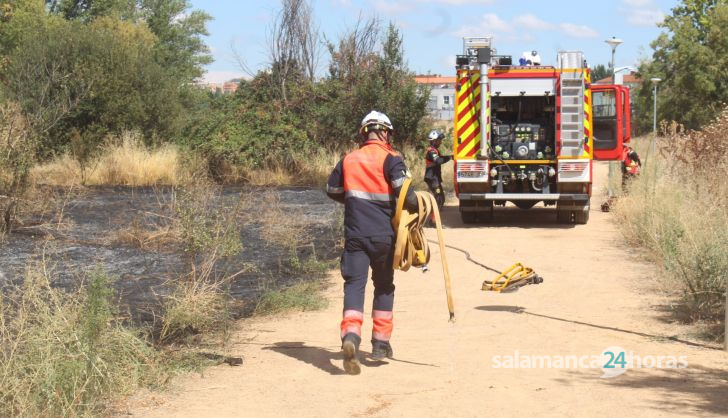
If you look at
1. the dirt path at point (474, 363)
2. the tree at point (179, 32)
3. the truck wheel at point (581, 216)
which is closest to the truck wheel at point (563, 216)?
the truck wheel at point (581, 216)

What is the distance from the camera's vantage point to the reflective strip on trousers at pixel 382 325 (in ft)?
23.1

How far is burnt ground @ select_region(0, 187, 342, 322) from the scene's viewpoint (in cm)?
995

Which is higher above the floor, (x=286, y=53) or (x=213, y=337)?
(x=286, y=53)

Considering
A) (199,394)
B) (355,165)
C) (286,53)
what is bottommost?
(199,394)

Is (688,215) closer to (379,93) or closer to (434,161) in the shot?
(434,161)

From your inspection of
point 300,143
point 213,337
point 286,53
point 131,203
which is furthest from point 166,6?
point 213,337

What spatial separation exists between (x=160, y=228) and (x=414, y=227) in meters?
6.87

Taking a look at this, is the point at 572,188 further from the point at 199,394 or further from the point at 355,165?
the point at 199,394

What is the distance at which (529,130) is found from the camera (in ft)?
54.5

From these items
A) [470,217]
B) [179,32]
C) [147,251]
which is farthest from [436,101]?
[179,32]

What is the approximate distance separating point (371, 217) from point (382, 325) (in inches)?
31.0

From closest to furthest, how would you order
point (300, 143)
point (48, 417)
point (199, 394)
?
point (48, 417) → point (199, 394) → point (300, 143)

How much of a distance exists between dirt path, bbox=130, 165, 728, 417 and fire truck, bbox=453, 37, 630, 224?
478 centimetres

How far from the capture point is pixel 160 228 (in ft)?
43.2
